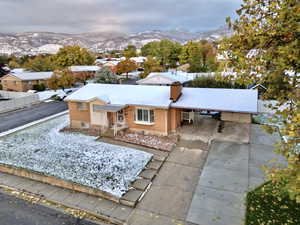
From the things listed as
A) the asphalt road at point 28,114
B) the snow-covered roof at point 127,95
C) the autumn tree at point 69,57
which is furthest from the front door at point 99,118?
the autumn tree at point 69,57

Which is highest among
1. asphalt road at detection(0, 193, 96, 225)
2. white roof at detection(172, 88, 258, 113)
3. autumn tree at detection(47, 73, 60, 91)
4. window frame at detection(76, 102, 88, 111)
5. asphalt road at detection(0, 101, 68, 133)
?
autumn tree at detection(47, 73, 60, 91)

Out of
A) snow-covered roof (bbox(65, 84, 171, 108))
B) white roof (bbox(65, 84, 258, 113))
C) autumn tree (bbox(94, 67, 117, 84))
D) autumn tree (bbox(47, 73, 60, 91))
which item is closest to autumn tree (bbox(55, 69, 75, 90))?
autumn tree (bbox(47, 73, 60, 91))

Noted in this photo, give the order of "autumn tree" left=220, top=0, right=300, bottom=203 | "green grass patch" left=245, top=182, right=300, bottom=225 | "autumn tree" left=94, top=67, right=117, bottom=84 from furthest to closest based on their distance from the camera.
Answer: "autumn tree" left=94, top=67, right=117, bottom=84, "green grass patch" left=245, top=182, right=300, bottom=225, "autumn tree" left=220, top=0, right=300, bottom=203

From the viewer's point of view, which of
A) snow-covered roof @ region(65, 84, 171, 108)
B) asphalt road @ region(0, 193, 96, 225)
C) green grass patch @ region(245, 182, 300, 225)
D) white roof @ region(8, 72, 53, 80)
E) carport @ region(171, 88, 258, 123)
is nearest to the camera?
green grass patch @ region(245, 182, 300, 225)

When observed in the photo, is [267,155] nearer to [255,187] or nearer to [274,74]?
[255,187]

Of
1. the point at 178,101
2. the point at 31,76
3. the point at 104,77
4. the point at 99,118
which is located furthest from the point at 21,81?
the point at 178,101

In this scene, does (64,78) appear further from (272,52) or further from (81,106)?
(272,52)

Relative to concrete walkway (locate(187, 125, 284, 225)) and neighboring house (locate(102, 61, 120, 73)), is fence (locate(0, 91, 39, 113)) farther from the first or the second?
neighboring house (locate(102, 61, 120, 73))

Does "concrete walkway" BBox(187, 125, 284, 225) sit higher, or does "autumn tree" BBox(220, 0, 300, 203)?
"autumn tree" BBox(220, 0, 300, 203)

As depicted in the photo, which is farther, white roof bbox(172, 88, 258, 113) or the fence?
the fence
